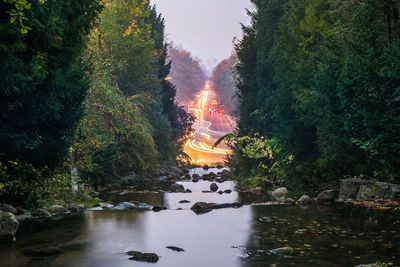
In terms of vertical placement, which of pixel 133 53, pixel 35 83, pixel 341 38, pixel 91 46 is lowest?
pixel 35 83

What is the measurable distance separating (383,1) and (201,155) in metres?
65.2

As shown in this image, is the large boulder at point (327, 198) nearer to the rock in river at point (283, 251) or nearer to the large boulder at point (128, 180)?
the rock in river at point (283, 251)

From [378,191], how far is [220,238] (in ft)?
30.0

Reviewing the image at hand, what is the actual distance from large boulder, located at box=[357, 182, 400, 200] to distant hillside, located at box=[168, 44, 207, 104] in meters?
103

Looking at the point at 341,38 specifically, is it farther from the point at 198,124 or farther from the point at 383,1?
the point at 198,124

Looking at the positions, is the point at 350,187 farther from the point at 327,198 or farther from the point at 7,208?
the point at 7,208

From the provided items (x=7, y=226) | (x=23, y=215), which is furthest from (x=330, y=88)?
(x=7, y=226)

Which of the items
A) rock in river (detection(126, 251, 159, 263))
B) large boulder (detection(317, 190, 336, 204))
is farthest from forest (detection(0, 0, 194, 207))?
large boulder (detection(317, 190, 336, 204))

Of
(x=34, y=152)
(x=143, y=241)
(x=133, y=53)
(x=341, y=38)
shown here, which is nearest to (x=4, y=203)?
(x=34, y=152)

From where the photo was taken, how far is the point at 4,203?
723 inches

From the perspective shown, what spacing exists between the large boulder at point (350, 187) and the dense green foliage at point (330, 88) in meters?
0.53

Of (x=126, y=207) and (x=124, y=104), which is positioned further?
(x=124, y=104)

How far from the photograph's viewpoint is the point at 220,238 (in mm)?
14117

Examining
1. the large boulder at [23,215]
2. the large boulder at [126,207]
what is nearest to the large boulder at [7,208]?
the large boulder at [23,215]
